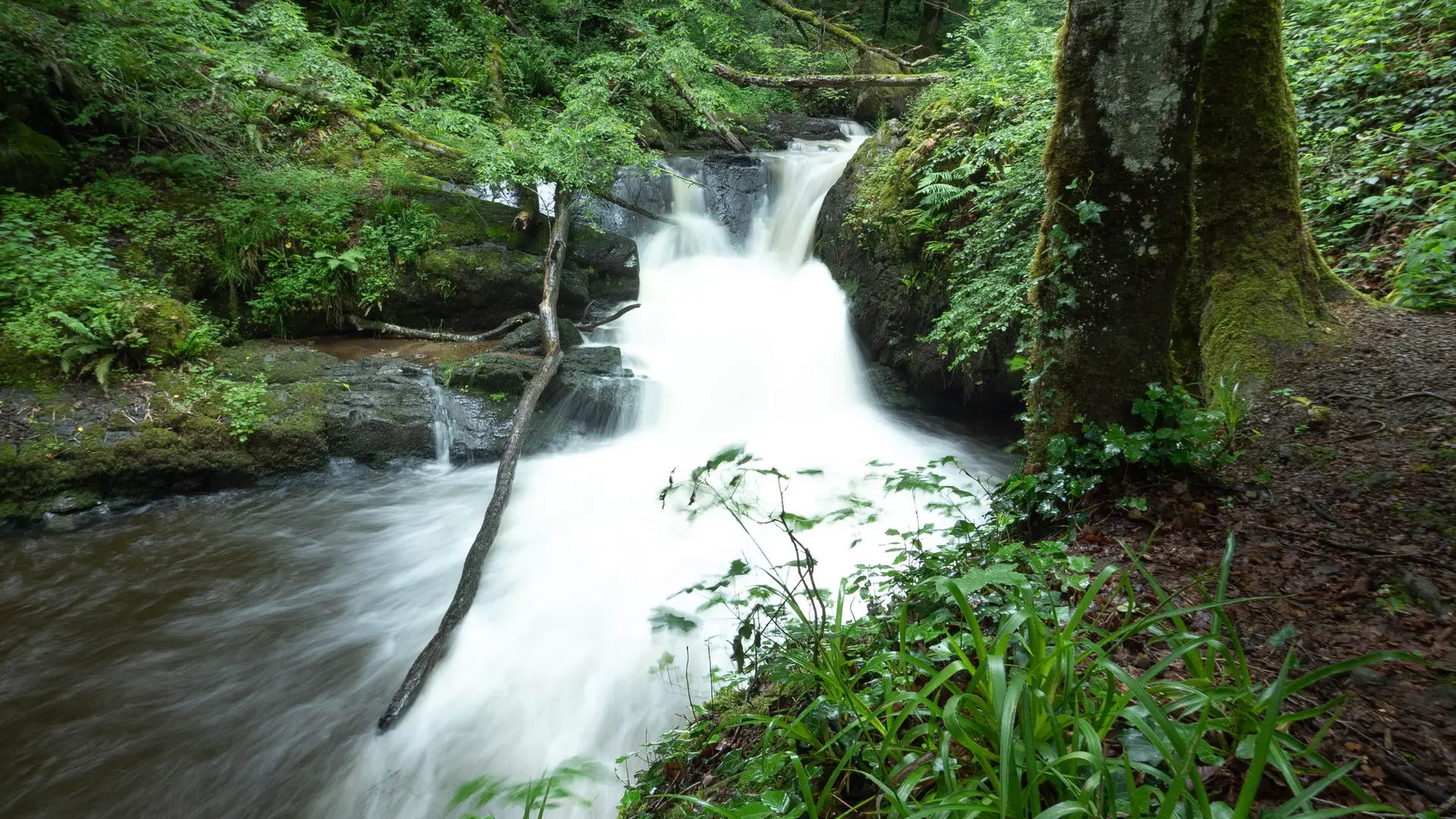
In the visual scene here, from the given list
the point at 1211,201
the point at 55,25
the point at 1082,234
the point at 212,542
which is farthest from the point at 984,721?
the point at 55,25

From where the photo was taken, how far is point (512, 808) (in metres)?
3.01

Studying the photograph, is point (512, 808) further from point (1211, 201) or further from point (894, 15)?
point (894, 15)

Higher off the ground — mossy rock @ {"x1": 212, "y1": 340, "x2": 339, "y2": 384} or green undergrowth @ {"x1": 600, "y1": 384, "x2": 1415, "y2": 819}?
green undergrowth @ {"x1": 600, "y1": 384, "x2": 1415, "y2": 819}

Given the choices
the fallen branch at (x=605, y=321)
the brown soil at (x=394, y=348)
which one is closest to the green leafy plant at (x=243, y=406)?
the brown soil at (x=394, y=348)

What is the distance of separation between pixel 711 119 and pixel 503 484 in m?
9.63

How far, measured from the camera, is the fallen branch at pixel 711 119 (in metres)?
11.9

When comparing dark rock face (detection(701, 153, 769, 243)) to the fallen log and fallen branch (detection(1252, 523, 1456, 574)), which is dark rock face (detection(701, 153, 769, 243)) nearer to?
the fallen log

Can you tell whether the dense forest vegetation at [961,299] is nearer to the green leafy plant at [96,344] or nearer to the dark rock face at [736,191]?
the green leafy plant at [96,344]

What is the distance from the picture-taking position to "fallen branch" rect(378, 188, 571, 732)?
3.72 meters

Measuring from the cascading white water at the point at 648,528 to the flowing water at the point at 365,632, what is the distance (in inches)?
0.8

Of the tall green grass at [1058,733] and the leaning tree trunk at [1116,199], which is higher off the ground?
the leaning tree trunk at [1116,199]

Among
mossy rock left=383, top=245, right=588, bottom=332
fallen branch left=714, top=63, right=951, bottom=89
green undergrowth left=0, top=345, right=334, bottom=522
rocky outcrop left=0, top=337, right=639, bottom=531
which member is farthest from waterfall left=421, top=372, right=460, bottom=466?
fallen branch left=714, top=63, right=951, bottom=89

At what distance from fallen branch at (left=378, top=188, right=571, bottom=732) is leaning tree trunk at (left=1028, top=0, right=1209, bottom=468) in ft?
12.3

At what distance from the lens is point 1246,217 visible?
3.58 meters
